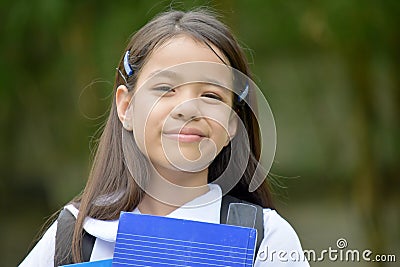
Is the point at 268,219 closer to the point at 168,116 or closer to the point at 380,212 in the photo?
the point at 168,116

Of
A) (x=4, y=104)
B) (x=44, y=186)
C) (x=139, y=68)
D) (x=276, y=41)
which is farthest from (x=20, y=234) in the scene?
(x=139, y=68)

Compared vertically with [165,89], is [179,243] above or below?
below

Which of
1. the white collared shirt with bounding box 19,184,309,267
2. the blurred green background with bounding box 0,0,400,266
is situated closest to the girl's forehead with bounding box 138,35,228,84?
the white collared shirt with bounding box 19,184,309,267

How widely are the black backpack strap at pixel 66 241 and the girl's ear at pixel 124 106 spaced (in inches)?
5.1

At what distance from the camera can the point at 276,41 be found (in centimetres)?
254

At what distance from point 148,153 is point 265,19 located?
1.50m

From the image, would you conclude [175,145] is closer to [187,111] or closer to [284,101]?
[187,111]

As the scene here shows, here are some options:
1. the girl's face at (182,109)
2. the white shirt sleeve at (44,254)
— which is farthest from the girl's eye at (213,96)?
the white shirt sleeve at (44,254)

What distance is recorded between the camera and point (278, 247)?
91 centimetres

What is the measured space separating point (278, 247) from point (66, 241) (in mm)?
249

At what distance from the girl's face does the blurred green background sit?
1.21 metres

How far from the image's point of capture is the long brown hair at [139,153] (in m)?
0.95

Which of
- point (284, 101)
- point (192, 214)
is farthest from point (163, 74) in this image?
point (284, 101)

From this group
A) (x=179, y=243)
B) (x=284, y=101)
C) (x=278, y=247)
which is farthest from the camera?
(x=284, y=101)
